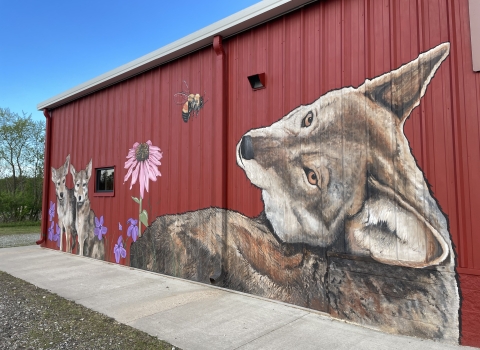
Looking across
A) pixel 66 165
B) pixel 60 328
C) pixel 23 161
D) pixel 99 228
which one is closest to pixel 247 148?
pixel 60 328

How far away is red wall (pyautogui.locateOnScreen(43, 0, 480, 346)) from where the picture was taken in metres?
3.61

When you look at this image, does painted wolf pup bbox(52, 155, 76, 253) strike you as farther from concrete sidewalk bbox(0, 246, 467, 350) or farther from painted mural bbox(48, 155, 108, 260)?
concrete sidewalk bbox(0, 246, 467, 350)

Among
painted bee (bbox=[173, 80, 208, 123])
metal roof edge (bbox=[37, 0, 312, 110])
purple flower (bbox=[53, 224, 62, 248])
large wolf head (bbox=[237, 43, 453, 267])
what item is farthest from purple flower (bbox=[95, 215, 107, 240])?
large wolf head (bbox=[237, 43, 453, 267])

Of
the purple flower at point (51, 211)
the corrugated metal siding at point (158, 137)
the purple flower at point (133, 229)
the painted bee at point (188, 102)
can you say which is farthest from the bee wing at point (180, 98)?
the purple flower at point (51, 211)

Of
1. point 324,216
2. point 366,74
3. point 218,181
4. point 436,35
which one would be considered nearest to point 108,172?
point 218,181

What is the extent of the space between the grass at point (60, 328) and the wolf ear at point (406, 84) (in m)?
3.76

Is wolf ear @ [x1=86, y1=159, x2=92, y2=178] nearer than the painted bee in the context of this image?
No

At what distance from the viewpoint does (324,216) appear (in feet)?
15.1

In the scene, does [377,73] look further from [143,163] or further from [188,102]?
[143,163]

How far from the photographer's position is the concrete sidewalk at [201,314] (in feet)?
11.6

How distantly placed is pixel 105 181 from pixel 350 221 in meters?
6.52

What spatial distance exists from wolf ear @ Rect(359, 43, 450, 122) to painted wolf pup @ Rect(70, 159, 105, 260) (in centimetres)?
723

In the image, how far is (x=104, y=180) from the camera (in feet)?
28.4

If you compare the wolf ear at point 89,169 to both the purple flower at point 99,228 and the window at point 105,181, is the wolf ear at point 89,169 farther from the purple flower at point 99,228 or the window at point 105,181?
the purple flower at point 99,228
